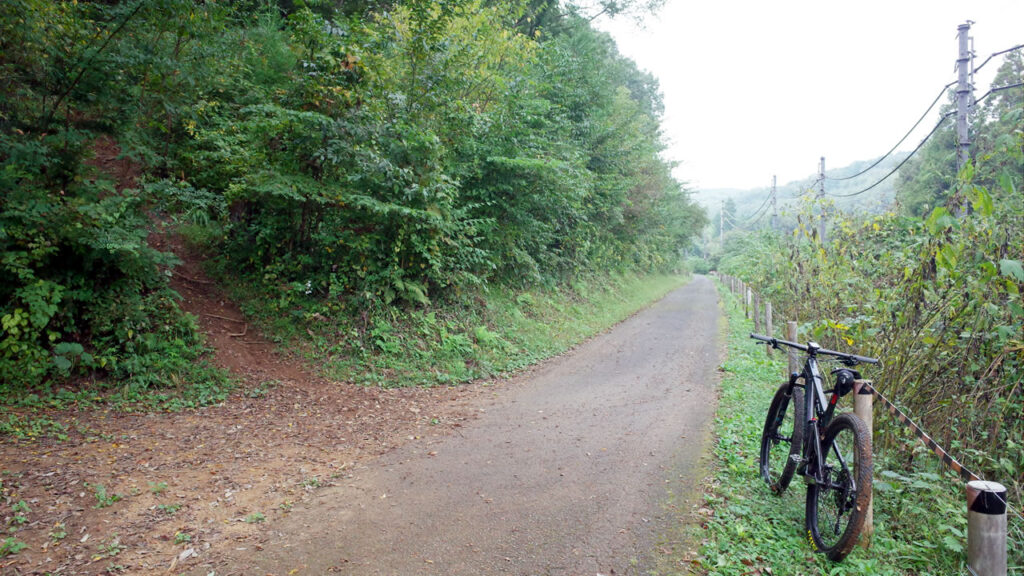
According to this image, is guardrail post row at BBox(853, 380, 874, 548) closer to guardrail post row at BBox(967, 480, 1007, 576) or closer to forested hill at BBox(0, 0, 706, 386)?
guardrail post row at BBox(967, 480, 1007, 576)

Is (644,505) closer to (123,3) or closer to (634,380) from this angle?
(634,380)

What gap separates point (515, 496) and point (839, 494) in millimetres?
2368

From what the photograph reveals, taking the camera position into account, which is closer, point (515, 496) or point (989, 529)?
point (989, 529)

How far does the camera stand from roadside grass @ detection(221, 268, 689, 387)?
7516 millimetres

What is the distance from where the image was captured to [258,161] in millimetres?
7488

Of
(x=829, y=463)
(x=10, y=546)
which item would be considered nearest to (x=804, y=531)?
(x=829, y=463)

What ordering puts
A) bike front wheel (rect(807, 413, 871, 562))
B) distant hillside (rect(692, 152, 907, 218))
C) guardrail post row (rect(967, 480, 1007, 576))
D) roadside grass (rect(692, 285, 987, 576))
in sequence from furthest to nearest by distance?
1. distant hillside (rect(692, 152, 907, 218))
2. roadside grass (rect(692, 285, 987, 576))
3. bike front wheel (rect(807, 413, 871, 562))
4. guardrail post row (rect(967, 480, 1007, 576))

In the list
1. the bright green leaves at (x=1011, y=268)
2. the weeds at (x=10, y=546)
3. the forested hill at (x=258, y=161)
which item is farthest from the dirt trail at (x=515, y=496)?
the forested hill at (x=258, y=161)

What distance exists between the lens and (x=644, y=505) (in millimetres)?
3979

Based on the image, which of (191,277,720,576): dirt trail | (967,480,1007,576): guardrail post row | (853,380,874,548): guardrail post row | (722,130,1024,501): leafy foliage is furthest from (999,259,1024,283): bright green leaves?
(191,277,720,576): dirt trail

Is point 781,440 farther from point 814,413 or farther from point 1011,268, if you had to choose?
point 1011,268

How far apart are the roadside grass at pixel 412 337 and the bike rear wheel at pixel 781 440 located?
446cm

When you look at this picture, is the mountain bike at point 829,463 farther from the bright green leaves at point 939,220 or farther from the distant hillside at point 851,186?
the distant hillside at point 851,186

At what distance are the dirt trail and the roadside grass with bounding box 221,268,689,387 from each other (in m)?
1.27
